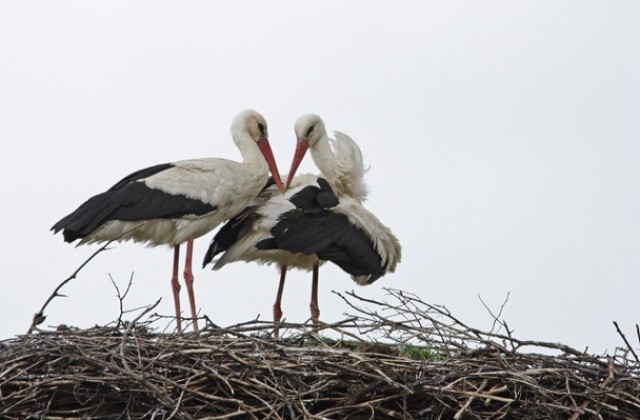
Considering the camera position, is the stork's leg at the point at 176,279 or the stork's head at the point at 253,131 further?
the stork's head at the point at 253,131

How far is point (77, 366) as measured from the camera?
6.68m

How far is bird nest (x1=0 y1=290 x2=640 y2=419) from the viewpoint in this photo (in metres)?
6.53

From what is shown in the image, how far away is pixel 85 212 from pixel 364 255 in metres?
1.77

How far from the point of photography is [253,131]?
972 cm

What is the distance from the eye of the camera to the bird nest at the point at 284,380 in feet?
21.4

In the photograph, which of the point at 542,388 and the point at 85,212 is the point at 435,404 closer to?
the point at 542,388

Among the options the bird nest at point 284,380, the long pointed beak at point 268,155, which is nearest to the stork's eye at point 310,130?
the long pointed beak at point 268,155

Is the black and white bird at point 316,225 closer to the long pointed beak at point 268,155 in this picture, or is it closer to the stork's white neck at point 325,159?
the stork's white neck at point 325,159

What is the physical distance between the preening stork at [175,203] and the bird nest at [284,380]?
1.98 metres

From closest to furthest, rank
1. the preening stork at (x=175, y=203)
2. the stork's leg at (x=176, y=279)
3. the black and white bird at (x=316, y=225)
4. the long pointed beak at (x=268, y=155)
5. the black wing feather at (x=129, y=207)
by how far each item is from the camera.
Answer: the black wing feather at (x=129, y=207) < the preening stork at (x=175, y=203) < the black and white bird at (x=316, y=225) < the stork's leg at (x=176, y=279) < the long pointed beak at (x=268, y=155)

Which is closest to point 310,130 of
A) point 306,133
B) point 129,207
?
point 306,133

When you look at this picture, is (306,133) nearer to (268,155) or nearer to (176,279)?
(268,155)

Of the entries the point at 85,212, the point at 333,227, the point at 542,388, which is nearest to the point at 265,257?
the point at 333,227

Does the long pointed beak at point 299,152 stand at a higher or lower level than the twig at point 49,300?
higher
